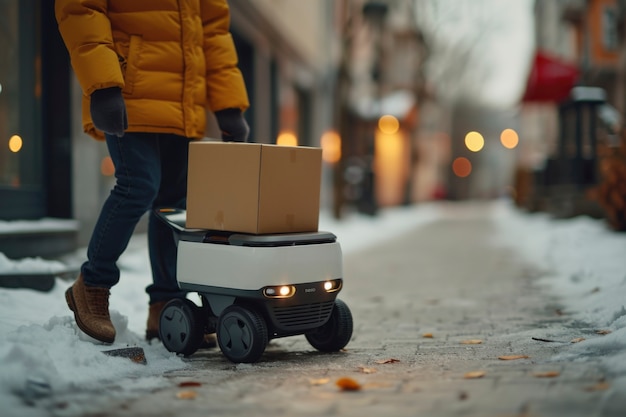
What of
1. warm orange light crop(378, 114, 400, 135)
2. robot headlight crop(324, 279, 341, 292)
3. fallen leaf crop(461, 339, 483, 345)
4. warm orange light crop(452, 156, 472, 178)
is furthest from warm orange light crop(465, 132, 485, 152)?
robot headlight crop(324, 279, 341, 292)

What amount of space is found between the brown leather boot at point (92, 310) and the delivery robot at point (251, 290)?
313 mm

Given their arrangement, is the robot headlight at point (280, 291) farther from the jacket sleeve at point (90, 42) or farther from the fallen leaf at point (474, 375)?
the jacket sleeve at point (90, 42)

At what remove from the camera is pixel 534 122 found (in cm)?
5766

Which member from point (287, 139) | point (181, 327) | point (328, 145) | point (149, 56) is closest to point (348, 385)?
point (181, 327)

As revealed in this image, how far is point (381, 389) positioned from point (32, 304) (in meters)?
2.42

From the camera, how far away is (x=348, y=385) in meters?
3.46

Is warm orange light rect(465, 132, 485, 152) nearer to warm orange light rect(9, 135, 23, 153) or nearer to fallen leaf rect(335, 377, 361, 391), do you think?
warm orange light rect(9, 135, 23, 153)

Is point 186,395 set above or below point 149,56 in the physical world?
below

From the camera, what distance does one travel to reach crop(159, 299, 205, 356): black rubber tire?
14.2ft

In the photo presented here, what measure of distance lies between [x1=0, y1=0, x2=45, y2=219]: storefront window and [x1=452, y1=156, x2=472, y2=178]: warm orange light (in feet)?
204

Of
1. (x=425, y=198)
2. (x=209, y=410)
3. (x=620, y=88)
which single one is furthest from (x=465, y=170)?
(x=209, y=410)

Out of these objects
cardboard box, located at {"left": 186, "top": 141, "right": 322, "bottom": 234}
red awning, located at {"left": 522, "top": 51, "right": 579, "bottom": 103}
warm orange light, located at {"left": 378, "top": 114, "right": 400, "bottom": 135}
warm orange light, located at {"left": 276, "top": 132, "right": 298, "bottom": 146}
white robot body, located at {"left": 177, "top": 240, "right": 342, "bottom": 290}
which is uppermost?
red awning, located at {"left": 522, "top": 51, "right": 579, "bottom": 103}

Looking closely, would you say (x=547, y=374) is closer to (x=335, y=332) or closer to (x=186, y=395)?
(x=335, y=332)

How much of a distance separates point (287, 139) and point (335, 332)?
50.6ft
